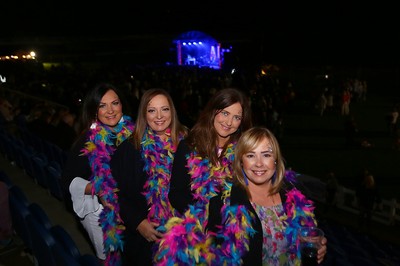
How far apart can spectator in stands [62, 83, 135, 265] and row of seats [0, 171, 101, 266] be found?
0.62 feet

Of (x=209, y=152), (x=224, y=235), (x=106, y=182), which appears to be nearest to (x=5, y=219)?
(x=106, y=182)

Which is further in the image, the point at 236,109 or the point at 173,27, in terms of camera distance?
the point at 173,27

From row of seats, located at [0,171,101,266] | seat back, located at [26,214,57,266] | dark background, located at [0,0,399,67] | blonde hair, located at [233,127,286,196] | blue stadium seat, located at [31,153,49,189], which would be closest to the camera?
blonde hair, located at [233,127,286,196]

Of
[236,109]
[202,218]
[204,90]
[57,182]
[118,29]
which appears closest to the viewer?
[202,218]

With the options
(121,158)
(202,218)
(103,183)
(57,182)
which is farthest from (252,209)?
(57,182)

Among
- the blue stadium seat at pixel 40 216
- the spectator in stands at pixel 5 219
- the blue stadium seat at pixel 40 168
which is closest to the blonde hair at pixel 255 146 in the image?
the blue stadium seat at pixel 40 216

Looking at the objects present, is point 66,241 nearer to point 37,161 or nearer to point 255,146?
point 255,146

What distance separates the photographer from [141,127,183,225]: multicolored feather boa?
2096 millimetres

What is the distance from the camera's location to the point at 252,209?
61.6 inches

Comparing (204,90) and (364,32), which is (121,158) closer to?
(204,90)

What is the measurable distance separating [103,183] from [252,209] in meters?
1.05

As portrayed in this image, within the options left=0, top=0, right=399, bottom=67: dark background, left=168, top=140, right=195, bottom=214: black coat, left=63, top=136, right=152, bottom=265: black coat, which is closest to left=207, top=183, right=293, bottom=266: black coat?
left=168, top=140, right=195, bottom=214: black coat

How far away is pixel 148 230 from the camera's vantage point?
1.98 meters

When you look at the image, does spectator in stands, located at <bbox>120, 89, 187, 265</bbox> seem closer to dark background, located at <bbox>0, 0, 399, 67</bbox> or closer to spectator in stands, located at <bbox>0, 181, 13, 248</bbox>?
spectator in stands, located at <bbox>0, 181, 13, 248</bbox>
